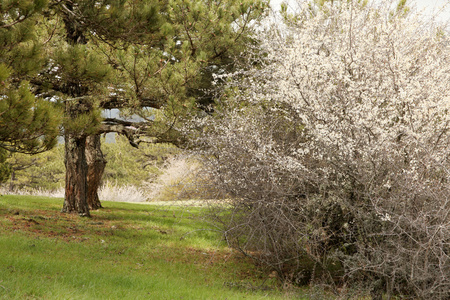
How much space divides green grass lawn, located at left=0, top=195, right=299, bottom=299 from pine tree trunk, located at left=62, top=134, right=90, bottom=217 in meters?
0.43

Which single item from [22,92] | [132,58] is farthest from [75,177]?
[22,92]

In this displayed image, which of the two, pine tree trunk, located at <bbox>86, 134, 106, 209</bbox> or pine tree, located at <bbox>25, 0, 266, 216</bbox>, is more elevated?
pine tree, located at <bbox>25, 0, 266, 216</bbox>

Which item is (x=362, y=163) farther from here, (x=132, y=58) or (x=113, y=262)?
(x=132, y=58)

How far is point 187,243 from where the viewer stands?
9.03 metres

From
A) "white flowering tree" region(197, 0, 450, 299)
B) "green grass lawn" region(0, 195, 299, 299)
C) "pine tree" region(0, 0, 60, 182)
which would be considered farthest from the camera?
"white flowering tree" region(197, 0, 450, 299)

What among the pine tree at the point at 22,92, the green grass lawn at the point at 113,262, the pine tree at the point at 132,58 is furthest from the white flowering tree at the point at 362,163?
the pine tree at the point at 22,92

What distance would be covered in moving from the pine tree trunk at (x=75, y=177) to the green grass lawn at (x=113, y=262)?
1.41ft

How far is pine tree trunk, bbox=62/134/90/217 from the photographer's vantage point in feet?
34.9

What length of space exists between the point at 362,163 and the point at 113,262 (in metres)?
4.66

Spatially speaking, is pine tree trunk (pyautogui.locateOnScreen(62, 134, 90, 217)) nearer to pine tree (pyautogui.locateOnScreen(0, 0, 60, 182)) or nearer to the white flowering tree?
pine tree (pyautogui.locateOnScreen(0, 0, 60, 182))

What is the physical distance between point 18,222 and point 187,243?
13.1ft

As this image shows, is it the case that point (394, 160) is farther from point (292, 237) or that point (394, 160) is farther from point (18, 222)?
point (18, 222)

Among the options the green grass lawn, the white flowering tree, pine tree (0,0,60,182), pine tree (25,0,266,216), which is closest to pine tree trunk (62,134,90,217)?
pine tree (25,0,266,216)

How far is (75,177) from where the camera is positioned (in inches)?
419
